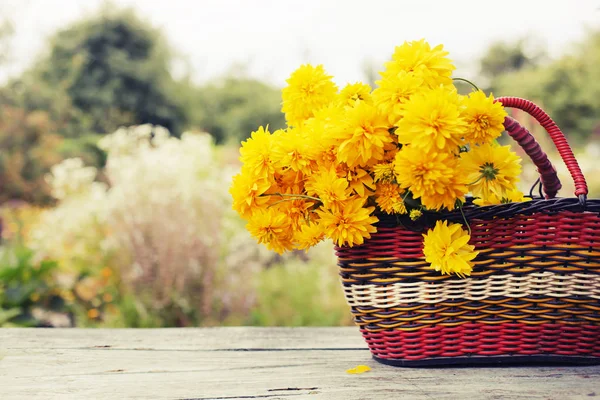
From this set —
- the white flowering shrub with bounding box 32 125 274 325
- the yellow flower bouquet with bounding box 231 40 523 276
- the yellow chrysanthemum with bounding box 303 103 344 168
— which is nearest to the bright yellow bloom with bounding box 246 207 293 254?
the yellow flower bouquet with bounding box 231 40 523 276

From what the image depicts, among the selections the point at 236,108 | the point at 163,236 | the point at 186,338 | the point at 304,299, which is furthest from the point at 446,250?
the point at 236,108

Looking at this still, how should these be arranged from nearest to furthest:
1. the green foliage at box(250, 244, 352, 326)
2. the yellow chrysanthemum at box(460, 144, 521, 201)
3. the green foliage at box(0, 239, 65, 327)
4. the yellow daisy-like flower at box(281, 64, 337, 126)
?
the yellow chrysanthemum at box(460, 144, 521, 201)
the yellow daisy-like flower at box(281, 64, 337, 126)
the green foliage at box(0, 239, 65, 327)
the green foliage at box(250, 244, 352, 326)

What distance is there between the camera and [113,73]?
997cm

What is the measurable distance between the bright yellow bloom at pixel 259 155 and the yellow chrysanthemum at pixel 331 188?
93mm

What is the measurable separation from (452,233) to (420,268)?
99mm

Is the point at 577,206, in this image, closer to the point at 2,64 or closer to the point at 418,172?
the point at 418,172

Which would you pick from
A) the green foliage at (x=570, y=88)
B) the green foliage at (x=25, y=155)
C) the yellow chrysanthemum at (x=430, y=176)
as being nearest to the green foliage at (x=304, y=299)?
the yellow chrysanthemum at (x=430, y=176)

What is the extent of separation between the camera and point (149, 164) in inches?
105

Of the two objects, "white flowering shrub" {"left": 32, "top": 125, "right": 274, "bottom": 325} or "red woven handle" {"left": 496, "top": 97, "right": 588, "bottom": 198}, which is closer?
"red woven handle" {"left": 496, "top": 97, "right": 588, "bottom": 198}

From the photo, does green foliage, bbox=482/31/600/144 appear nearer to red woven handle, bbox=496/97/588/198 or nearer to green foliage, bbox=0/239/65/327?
green foliage, bbox=0/239/65/327

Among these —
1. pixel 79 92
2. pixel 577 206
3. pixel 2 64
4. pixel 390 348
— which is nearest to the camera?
pixel 577 206

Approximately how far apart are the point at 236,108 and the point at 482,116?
10.5 m

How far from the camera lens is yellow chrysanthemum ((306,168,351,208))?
2.98ft

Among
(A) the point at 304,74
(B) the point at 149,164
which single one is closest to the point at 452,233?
(A) the point at 304,74
